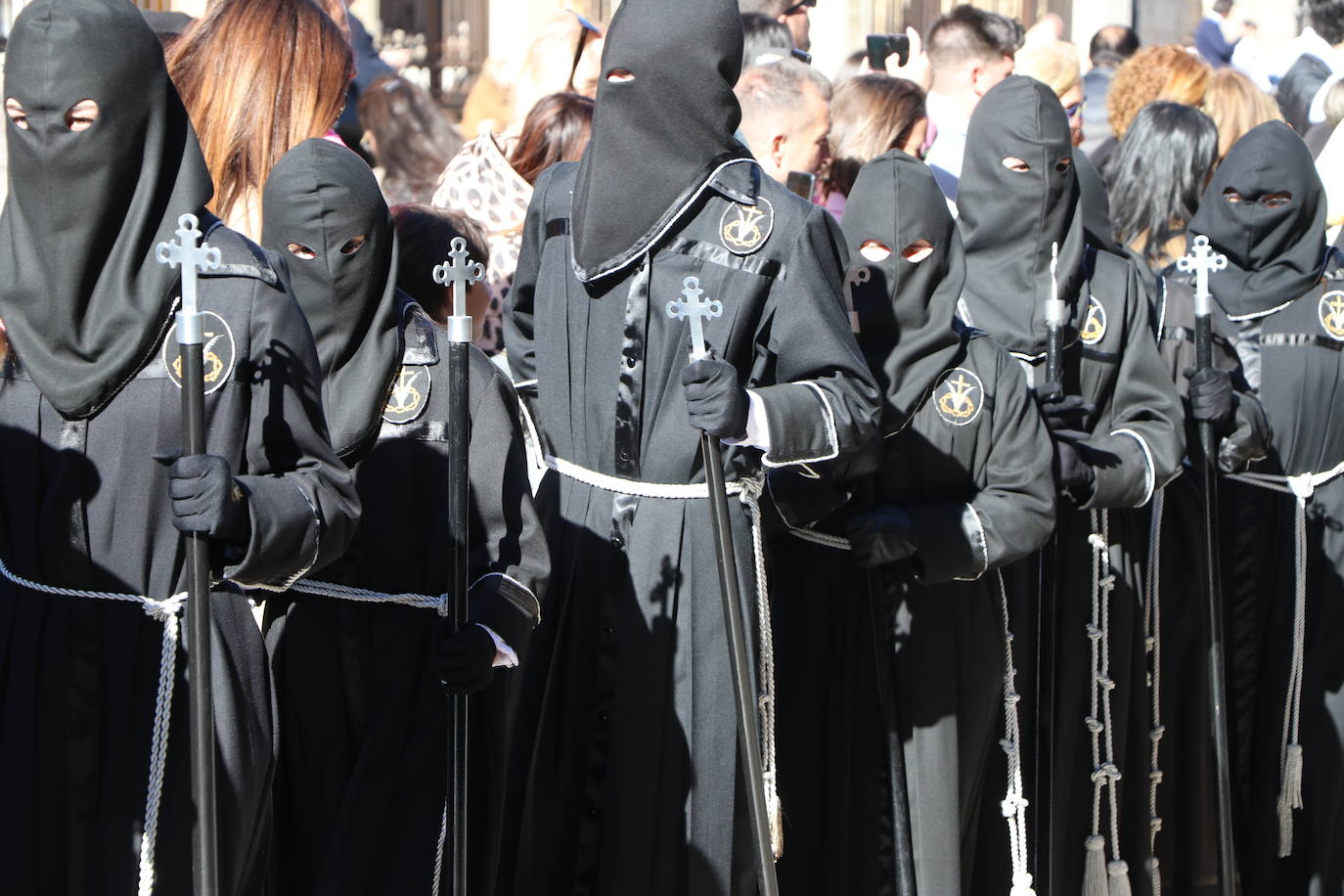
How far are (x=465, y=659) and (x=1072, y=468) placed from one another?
2159 mm

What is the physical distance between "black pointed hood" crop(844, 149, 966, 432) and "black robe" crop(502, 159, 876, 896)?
62 cm

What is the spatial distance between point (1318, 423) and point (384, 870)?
149 inches

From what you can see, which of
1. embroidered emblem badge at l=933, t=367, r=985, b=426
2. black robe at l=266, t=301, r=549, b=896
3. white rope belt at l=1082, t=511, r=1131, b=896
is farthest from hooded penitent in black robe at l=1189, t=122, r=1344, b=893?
black robe at l=266, t=301, r=549, b=896

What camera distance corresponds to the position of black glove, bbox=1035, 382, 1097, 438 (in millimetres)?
5363

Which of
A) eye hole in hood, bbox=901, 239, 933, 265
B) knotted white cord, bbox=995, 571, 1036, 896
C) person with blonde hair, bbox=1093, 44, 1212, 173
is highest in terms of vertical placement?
person with blonde hair, bbox=1093, 44, 1212, 173

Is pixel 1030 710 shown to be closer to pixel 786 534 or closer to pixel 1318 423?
pixel 786 534

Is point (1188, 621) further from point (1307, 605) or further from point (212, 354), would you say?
point (212, 354)

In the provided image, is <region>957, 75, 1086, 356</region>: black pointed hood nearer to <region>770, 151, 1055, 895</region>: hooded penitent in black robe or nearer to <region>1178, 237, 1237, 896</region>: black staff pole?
<region>1178, 237, 1237, 896</region>: black staff pole

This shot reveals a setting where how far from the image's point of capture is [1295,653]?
644cm

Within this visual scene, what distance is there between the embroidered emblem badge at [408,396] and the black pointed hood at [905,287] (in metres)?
1.25

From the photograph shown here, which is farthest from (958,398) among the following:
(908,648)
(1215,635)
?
(1215,635)

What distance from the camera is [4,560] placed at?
362 centimetres

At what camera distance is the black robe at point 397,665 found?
14.1ft

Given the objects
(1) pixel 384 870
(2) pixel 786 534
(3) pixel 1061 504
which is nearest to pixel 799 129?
(3) pixel 1061 504
